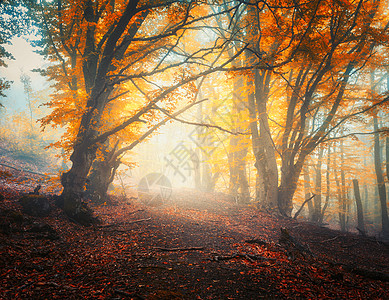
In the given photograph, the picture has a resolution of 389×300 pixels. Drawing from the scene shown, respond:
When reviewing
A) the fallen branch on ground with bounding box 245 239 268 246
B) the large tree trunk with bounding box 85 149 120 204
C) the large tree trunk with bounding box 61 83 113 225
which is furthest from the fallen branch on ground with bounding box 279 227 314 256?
the large tree trunk with bounding box 85 149 120 204

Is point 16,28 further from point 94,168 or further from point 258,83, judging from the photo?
point 258,83

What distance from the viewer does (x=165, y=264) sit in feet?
12.7

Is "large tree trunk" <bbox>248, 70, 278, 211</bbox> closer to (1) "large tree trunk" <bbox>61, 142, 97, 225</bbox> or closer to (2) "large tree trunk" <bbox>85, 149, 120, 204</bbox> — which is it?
(2) "large tree trunk" <bbox>85, 149, 120, 204</bbox>

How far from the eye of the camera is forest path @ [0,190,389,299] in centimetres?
288

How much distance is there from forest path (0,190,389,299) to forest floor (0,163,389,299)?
15mm

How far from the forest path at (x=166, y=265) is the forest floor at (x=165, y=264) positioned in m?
0.02

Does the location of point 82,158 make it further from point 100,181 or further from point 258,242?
point 258,242

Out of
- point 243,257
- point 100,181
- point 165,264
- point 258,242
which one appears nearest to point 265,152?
point 258,242

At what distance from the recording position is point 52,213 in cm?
619

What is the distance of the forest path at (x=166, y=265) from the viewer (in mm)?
2879

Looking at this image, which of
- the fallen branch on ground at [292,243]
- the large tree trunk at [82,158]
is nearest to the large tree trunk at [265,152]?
→ the fallen branch on ground at [292,243]

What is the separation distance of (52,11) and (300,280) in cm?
1343

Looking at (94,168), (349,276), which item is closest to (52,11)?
(94,168)

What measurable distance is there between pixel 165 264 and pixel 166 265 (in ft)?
0.17
